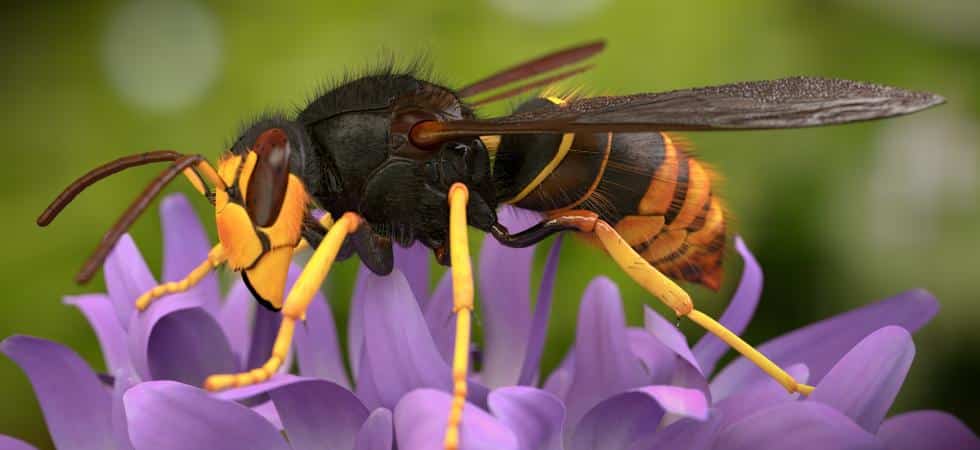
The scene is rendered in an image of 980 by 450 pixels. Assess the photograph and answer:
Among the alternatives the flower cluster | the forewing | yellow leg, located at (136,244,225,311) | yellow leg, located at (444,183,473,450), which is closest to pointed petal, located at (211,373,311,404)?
the flower cluster

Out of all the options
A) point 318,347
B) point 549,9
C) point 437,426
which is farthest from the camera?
point 549,9

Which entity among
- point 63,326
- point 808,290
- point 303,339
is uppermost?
point 303,339

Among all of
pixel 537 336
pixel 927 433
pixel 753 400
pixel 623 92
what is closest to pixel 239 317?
pixel 537 336

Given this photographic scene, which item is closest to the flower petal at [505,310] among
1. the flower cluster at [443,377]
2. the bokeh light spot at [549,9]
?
the flower cluster at [443,377]

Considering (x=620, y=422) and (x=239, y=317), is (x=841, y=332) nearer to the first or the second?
(x=620, y=422)

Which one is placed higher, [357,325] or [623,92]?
[623,92]

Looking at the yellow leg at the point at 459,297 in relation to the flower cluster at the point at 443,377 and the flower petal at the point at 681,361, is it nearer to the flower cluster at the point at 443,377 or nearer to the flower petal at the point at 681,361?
the flower cluster at the point at 443,377

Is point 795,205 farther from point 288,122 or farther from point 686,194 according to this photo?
point 288,122

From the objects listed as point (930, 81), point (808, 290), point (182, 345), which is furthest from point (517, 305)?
point (930, 81)
